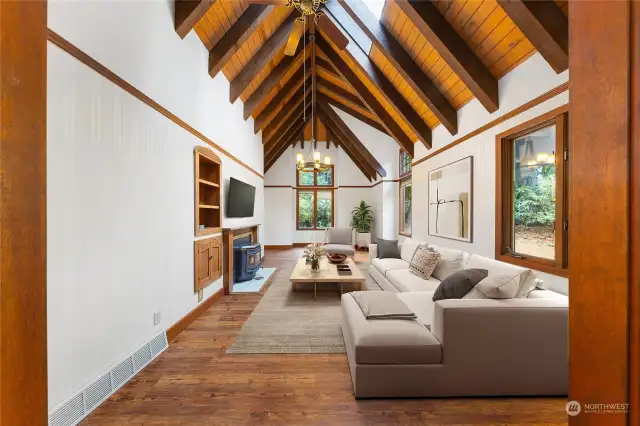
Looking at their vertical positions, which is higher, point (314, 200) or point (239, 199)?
point (314, 200)

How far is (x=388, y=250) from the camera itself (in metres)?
5.05

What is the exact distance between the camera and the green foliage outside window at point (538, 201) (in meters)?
2.54

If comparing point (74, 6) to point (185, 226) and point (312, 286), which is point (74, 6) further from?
point (312, 286)

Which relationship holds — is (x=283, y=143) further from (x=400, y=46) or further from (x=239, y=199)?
(x=400, y=46)

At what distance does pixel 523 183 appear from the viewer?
290 centimetres

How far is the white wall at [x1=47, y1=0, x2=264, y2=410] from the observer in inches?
63.2

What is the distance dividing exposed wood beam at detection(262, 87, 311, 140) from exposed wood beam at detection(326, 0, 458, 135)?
136 inches

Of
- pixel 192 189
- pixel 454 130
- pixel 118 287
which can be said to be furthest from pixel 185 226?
pixel 454 130

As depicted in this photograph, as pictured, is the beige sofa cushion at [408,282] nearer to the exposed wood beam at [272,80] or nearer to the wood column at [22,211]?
the wood column at [22,211]

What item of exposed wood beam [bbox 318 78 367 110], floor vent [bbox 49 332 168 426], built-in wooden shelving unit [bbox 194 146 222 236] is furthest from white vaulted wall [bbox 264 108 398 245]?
floor vent [bbox 49 332 168 426]

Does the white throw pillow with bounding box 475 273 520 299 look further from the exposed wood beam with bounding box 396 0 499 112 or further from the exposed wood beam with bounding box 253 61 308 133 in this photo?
the exposed wood beam with bounding box 253 61 308 133

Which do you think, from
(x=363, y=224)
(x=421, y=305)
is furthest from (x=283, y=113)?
(x=421, y=305)

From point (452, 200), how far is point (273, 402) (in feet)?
11.8

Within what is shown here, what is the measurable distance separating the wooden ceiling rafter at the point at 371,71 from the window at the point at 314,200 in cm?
579
